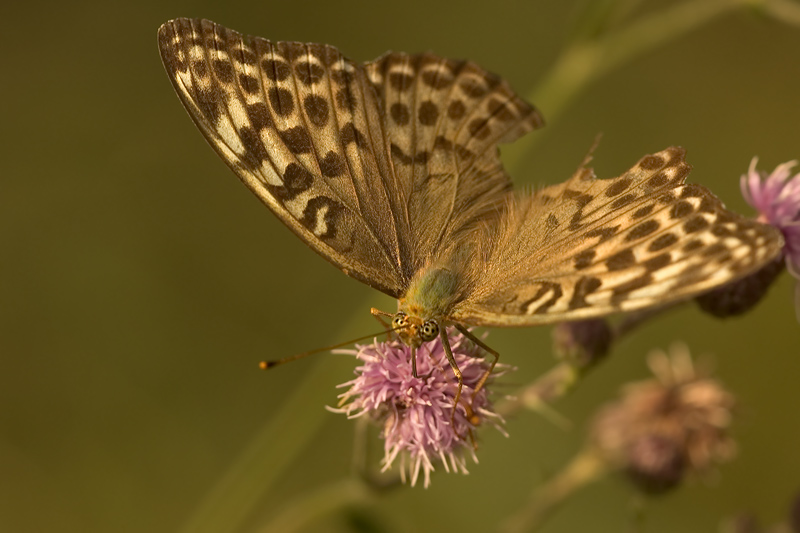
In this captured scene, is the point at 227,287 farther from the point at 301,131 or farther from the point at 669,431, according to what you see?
the point at 669,431

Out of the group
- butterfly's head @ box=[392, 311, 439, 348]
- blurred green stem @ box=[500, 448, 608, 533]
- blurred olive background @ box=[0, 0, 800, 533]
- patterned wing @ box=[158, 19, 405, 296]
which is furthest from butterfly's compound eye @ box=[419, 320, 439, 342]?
blurred olive background @ box=[0, 0, 800, 533]

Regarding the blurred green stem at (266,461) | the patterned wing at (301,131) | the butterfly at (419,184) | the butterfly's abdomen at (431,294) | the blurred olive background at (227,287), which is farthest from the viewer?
the blurred olive background at (227,287)

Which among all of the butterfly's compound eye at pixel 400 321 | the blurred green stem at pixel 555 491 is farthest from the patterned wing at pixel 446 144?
the blurred green stem at pixel 555 491

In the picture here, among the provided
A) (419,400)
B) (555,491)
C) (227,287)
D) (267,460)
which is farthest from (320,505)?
(227,287)

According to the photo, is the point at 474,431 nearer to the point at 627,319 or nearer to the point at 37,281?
the point at 627,319

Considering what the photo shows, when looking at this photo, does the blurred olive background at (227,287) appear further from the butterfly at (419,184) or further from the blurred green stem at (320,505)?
the butterfly at (419,184)

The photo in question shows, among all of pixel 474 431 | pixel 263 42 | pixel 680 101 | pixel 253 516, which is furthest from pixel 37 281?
pixel 680 101
